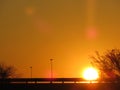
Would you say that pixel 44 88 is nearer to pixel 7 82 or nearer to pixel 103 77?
pixel 7 82

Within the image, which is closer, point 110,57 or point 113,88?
point 113,88

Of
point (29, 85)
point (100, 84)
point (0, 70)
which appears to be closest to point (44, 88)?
point (29, 85)

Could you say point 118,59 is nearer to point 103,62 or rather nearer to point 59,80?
point 103,62

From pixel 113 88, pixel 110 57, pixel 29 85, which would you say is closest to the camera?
pixel 113 88

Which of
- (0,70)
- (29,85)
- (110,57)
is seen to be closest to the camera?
(110,57)

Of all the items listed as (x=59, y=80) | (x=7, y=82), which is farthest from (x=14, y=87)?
(x=59, y=80)

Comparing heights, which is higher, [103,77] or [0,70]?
[0,70]

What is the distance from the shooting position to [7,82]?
63.3m

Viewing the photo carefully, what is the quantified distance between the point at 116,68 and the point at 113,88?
8.00 feet

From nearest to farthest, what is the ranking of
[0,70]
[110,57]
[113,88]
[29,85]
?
[113,88] → [110,57] → [29,85] → [0,70]

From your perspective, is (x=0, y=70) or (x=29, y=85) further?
(x=0, y=70)

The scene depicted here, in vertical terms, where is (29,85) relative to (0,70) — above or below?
below

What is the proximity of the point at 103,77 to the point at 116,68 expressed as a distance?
1605 millimetres

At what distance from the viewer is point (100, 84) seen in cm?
5803
